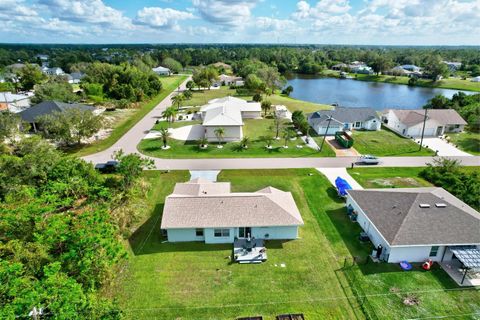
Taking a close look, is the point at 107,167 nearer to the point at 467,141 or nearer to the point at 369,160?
the point at 369,160

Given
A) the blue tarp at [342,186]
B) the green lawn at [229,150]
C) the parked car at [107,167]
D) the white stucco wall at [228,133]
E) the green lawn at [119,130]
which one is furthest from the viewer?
the white stucco wall at [228,133]

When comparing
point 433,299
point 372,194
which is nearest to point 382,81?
point 372,194

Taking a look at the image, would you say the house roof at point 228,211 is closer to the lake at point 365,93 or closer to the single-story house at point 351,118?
the single-story house at point 351,118

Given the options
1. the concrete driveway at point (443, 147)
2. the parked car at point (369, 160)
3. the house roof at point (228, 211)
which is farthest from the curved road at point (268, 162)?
the house roof at point (228, 211)

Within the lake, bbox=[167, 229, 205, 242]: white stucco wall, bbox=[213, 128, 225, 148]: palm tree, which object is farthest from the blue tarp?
the lake

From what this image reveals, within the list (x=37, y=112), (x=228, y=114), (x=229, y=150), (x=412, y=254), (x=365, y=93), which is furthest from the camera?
Result: (x=365, y=93)

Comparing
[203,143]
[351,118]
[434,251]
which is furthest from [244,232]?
[351,118]
